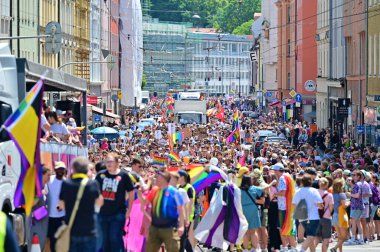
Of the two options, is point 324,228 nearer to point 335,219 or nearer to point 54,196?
point 335,219

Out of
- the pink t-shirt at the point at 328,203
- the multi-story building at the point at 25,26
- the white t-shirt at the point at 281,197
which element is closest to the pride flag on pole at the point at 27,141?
the pink t-shirt at the point at 328,203

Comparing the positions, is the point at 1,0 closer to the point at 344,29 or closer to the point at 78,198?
the point at 344,29

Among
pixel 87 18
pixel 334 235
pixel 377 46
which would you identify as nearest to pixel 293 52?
pixel 87 18

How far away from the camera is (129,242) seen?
63.6ft

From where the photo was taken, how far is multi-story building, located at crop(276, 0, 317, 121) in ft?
294

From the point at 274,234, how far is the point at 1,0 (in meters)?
31.0

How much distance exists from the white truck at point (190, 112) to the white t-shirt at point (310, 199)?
67.4m

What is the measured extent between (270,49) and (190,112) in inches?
1422

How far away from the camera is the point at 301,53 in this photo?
91.6 m

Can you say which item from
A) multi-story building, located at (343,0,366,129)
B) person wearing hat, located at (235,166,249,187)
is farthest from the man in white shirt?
multi-story building, located at (343,0,366,129)

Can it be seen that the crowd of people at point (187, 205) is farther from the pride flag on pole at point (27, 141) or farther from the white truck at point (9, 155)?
the pride flag on pole at point (27, 141)

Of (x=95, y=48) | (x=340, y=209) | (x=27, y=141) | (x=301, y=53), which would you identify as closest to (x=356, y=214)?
(x=340, y=209)

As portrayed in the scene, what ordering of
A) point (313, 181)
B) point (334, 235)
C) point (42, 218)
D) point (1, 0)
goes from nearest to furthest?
point (42, 218) → point (313, 181) → point (334, 235) → point (1, 0)

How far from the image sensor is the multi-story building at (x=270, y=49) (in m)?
117
